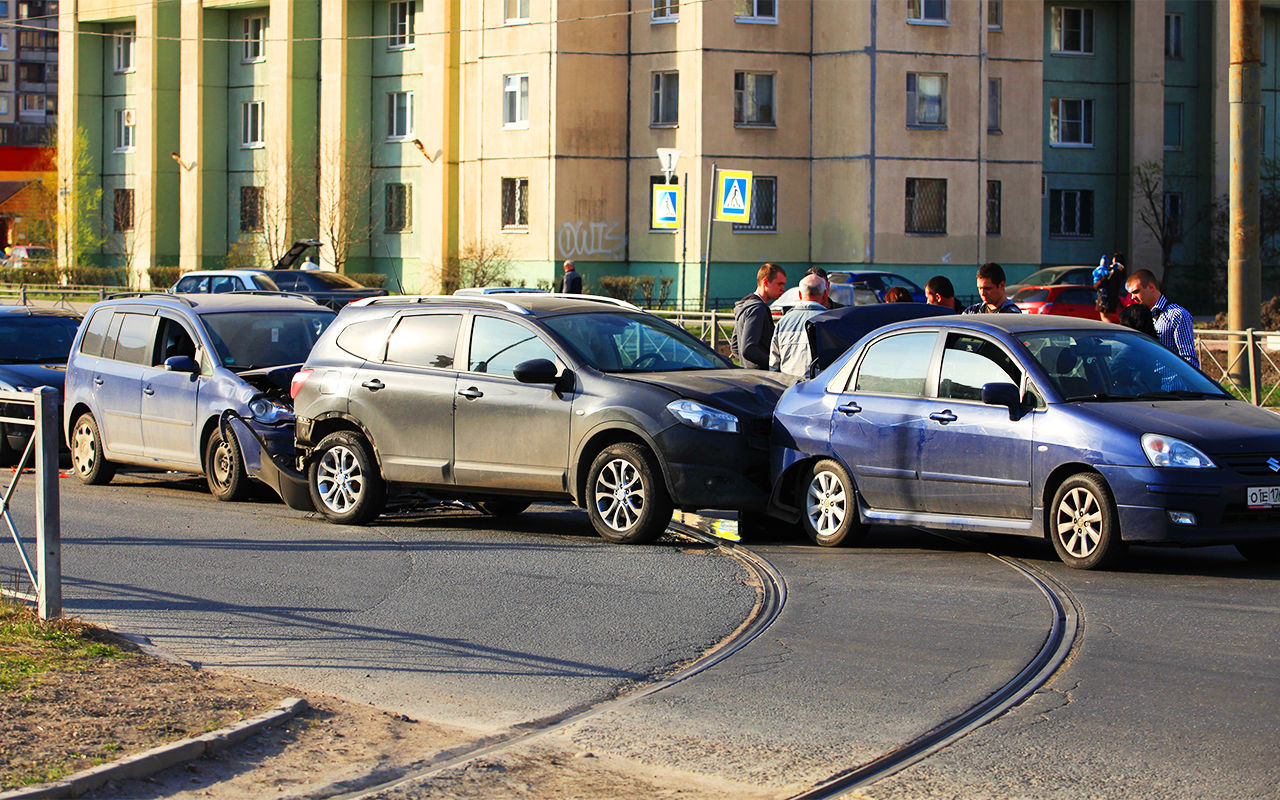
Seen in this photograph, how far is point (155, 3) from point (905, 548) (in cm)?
5456

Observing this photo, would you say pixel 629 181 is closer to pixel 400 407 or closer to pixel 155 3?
pixel 155 3

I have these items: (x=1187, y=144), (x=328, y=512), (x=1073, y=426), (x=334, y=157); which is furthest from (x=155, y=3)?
(x=1073, y=426)

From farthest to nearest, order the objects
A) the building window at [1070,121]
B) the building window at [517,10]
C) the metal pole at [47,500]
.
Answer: the building window at [1070,121], the building window at [517,10], the metal pole at [47,500]

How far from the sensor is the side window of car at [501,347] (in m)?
11.6

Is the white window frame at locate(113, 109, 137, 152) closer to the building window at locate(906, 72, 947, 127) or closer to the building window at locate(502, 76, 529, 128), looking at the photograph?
the building window at locate(502, 76, 529, 128)

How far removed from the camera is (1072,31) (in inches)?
2051

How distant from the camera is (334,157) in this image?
53.5 m

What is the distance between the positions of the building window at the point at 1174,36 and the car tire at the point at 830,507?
1845 inches

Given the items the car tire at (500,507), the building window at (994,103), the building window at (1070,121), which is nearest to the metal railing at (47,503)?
the car tire at (500,507)

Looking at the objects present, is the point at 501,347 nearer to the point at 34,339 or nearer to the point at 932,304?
the point at 932,304

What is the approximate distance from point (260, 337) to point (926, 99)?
106 feet

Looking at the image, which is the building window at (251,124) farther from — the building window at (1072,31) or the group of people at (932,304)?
the group of people at (932,304)

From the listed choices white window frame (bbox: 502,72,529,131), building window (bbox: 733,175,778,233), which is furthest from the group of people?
white window frame (bbox: 502,72,529,131)

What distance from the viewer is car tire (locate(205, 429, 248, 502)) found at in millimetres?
13703
